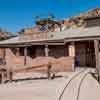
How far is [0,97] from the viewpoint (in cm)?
966

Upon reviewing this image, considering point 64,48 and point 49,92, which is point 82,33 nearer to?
point 64,48

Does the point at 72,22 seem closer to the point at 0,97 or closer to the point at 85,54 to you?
the point at 85,54

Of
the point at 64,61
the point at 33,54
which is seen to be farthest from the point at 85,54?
the point at 33,54

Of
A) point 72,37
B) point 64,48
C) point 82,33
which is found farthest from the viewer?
point 64,48

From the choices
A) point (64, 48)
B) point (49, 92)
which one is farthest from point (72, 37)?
point (49, 92)

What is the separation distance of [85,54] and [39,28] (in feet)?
80.2

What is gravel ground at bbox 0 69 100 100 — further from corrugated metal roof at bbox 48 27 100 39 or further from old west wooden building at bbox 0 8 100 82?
corrugated metal roof at bbox 48 27 100 39

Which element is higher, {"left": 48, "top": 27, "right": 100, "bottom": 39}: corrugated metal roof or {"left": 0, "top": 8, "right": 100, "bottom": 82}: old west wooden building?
{"left": 48, "top": 27, "right": 100, "bottom": 39}: corrugated metal roof

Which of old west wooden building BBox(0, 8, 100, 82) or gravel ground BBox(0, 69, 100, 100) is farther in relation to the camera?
old west wooden building BBox(0, 8, 100, 82)

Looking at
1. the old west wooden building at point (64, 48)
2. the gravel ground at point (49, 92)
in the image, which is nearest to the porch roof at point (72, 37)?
the old west wooden building at point (64, 48)

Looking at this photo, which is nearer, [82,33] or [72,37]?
[72,37]

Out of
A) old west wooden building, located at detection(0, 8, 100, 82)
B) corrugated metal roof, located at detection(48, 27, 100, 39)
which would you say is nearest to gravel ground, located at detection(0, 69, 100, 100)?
old west wooden building, located at detection(0, 8, 100, 82)

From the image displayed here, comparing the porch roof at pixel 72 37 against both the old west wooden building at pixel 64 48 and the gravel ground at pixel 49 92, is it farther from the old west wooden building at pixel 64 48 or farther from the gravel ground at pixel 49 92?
the gravel ground at pixel 49 92

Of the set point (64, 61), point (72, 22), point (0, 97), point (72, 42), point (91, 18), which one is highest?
point (72, 22)
